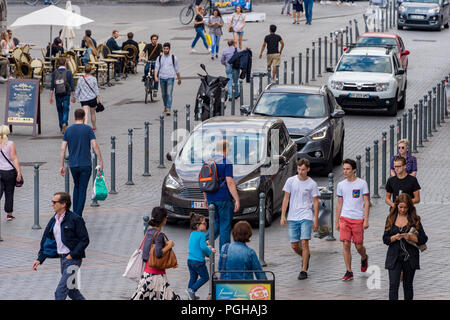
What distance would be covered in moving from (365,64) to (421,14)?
55.9 ft

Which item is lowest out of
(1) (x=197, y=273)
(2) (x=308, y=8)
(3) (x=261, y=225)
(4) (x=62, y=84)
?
(1) (x=197, y=273)

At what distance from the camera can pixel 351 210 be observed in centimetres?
1407

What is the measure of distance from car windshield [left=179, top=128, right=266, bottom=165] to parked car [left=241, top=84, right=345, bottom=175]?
2.82 m

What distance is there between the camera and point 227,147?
14664mm

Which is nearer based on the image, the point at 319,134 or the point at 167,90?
the point at 319,134

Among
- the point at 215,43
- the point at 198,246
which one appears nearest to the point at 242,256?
the point at 198,246

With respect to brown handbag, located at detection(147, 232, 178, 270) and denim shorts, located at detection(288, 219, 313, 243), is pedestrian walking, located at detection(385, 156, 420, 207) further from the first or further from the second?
brown handbag, located at detection(147, 232, 178, 270)

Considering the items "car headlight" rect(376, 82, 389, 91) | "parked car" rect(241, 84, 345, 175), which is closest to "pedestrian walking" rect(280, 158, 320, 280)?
"parked car" rect(241, 84, 345, 175)

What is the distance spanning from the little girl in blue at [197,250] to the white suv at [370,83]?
16.0 metres

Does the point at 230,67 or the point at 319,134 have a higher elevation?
the point at 230,67

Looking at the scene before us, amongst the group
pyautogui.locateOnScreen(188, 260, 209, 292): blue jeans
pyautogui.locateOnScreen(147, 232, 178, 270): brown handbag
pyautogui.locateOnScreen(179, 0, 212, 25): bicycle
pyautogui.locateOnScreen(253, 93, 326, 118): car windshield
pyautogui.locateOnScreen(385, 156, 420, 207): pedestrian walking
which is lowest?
pyautogui.locateOnScreen(188, 260, 209, 292): blue jeans

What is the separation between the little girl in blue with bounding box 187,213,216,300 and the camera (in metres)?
12.5

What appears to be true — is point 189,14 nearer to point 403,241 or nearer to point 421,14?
point 421,14

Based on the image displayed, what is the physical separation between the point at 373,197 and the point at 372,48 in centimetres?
1195
